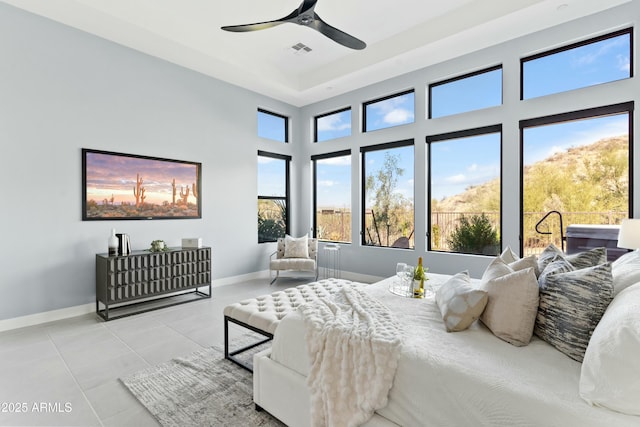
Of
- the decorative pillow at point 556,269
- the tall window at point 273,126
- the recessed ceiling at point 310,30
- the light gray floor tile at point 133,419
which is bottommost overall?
the light gray floor tile at point 133,419

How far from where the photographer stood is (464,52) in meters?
4.44

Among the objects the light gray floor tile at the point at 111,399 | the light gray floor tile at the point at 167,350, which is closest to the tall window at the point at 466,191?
the light gray floor tile at the point at 167,350

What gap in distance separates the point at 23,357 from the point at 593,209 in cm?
608

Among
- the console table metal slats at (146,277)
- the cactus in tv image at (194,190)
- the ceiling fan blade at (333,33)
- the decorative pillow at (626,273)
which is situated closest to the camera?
the decorative pillow at (626,273)

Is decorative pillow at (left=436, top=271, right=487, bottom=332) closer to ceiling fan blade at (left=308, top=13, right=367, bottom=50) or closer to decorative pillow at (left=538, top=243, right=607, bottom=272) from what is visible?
decorative pillow at (left=538, top=243, right=607, bottom=272)

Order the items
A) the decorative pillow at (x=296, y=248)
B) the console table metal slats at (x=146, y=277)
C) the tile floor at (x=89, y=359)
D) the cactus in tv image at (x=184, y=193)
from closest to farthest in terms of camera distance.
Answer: the tile floor at (x=89, y=359), the console table metal slats at (x=146, y=277), the cactus in tv image at (x=184, y=193), the decorative pillow at (x=296, y=248)

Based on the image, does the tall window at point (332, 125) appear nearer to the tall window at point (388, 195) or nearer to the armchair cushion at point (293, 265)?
the tall window at point (388, 195)

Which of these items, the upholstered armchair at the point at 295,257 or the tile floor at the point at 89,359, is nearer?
the tile floor at the point at 89,359

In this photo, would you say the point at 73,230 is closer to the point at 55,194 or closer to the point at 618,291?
the point at 55,194

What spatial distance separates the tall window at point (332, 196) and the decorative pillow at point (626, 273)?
14.4 ft

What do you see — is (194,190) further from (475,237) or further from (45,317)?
(475,237)

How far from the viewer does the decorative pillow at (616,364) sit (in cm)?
102

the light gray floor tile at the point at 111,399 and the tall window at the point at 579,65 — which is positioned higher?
the tall window at the point at 579,65

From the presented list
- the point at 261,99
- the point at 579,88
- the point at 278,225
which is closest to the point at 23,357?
the point at 278,225
